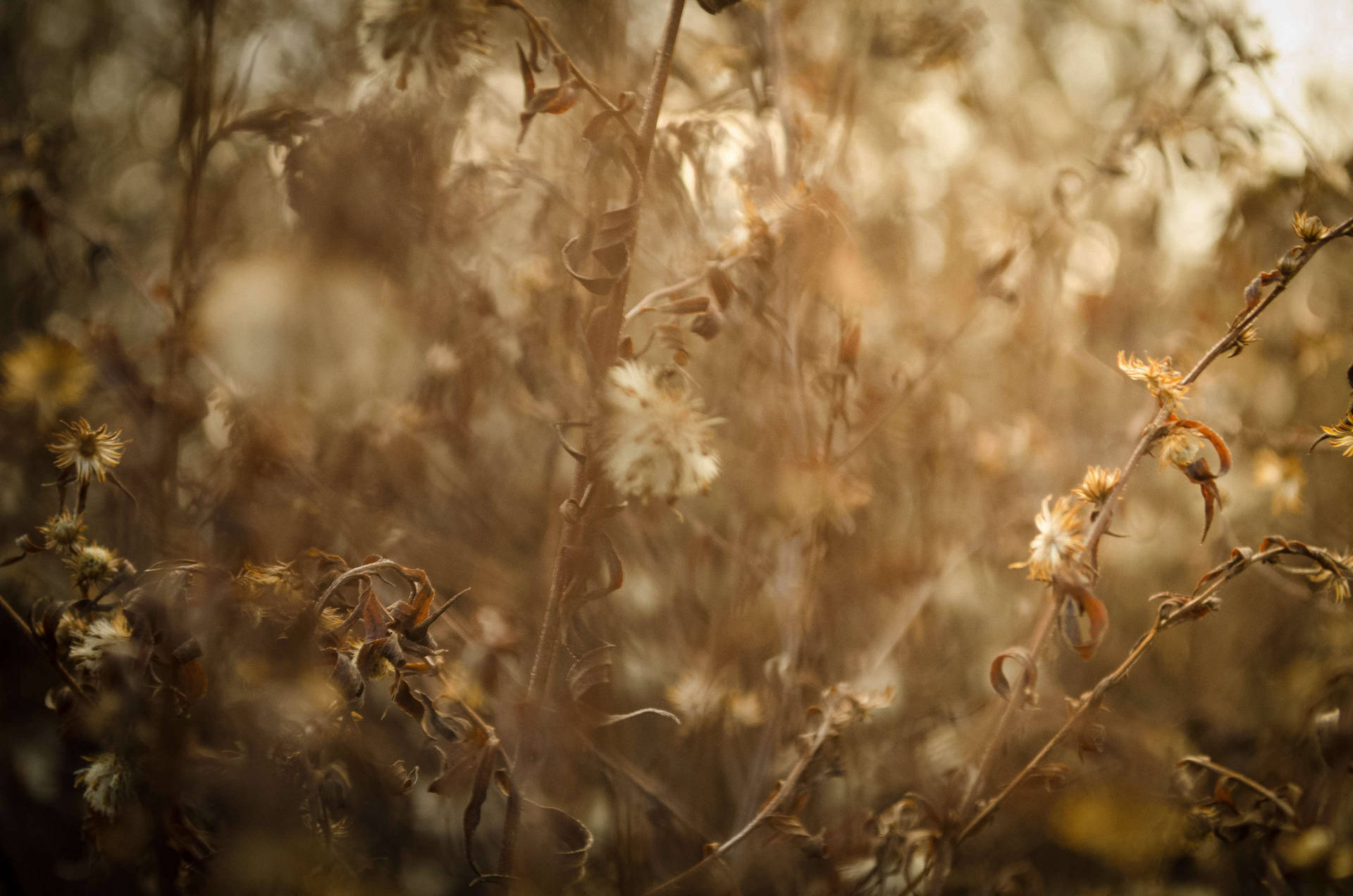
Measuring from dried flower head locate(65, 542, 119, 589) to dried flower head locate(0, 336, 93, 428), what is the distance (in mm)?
141

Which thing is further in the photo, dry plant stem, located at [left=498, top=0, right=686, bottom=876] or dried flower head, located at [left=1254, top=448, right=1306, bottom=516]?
dried flower head, located at [left=1254, top=448, right=1306, bottom=516]

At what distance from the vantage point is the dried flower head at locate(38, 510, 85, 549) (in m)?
0.40

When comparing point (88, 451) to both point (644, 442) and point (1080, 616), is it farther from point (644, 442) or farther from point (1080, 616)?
point (1080, 616)

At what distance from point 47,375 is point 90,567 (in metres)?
0.17

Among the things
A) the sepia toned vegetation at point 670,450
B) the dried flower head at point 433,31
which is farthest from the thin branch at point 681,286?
the dried flower head at point 433,31

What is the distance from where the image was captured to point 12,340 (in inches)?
26.3

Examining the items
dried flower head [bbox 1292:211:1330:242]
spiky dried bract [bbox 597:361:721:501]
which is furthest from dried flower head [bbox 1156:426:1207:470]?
spiky dried bract [bbox 597:361:721:501]

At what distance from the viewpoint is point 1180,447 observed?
35 cm

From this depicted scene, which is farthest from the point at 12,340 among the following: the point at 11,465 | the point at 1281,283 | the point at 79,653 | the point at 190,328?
the point at 1281,283

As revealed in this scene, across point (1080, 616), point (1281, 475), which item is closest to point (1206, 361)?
point (1080, 616)

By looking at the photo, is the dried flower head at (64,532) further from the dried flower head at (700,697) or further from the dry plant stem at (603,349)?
the dried flower head at (700,697)

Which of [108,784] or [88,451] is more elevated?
[88,451]

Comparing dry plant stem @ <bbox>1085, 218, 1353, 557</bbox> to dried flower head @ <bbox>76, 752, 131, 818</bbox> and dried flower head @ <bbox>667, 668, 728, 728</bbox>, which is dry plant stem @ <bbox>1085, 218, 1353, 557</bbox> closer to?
dried flower head @ <bbox>667, 668, 728, 728</bbox>

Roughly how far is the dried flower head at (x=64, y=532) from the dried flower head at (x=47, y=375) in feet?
0.37
